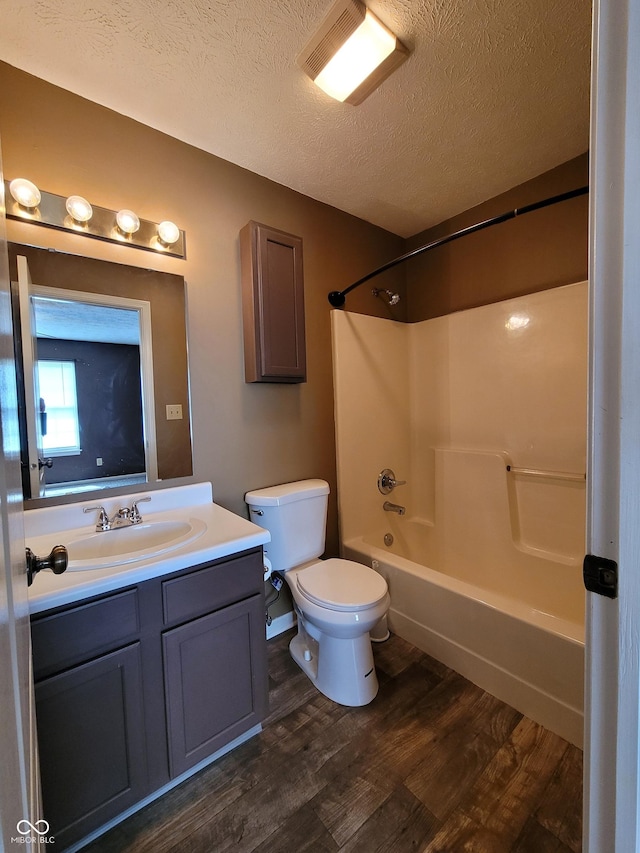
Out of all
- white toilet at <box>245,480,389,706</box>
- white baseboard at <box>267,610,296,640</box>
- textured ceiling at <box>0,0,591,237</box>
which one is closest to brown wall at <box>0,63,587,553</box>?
textured ceiling at <box>0,0,591,237</box>

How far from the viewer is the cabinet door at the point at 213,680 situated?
3.60 ft

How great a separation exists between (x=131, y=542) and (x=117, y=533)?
6 centimetres

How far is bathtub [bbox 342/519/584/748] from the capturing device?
4.28ft

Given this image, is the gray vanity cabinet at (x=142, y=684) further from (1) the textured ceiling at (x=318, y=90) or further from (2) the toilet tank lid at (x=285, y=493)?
(1) the textured ceiling at (x=318, y=90)

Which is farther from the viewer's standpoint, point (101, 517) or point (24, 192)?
point (101, 517)

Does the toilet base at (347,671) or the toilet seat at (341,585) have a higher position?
the toilet seat at (341,585)

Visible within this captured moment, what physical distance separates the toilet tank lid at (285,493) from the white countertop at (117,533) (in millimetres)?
218

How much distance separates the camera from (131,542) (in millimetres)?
1329

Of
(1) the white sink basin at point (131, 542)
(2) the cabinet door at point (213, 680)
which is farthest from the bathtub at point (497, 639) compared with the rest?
(1) the white sink basin at point (131, 542)

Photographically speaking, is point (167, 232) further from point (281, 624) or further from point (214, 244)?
point (281, 624)

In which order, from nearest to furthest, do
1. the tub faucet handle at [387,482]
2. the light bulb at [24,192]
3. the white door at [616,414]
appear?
the white door at [616,414] < the light bulb at [24,192] < the tub faucet handle at [387,482]

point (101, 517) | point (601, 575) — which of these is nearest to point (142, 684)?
point (101, 517)

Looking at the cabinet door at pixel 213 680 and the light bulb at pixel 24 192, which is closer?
the cabinet door at pixel 213 680

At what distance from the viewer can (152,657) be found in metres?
1.05
